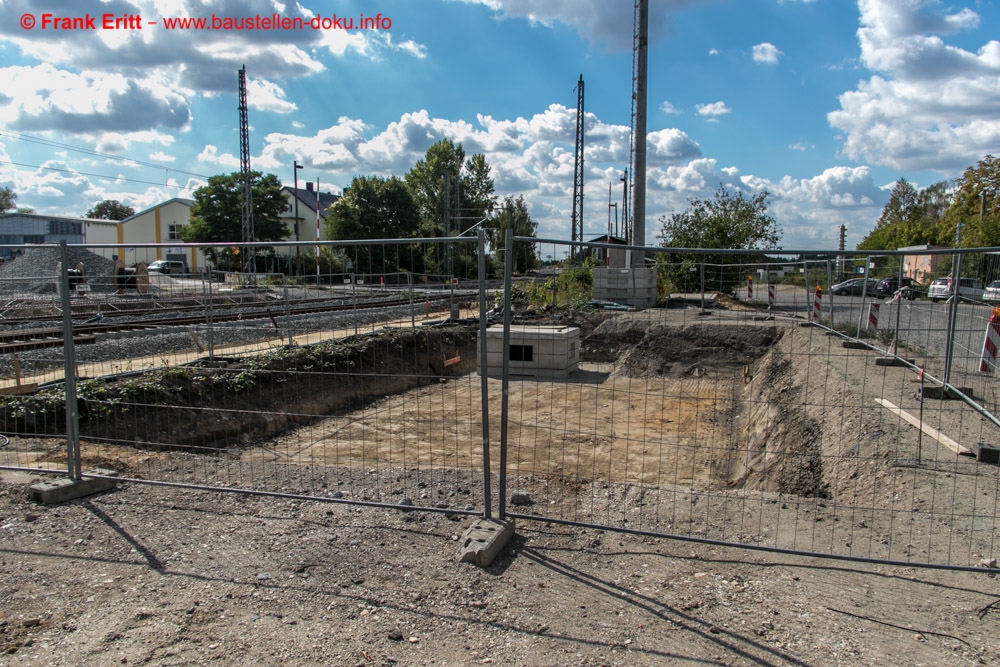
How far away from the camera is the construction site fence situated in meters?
4.60

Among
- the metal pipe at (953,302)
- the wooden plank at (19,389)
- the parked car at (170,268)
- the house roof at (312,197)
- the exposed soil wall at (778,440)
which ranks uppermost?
the house roof at (312,197)

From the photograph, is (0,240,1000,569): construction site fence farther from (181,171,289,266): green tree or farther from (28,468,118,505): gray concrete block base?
(181,171,289,266): green tree

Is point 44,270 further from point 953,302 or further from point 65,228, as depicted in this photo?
point 65,228

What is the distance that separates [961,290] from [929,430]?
1608 millimetres

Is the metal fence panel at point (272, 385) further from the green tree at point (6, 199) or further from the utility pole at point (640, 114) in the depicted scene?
the green tree at point (6, 199)

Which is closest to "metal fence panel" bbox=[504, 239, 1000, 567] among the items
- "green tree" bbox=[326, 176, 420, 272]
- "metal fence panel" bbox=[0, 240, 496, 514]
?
"metal fence panel" bbox=[0, 240, 496, 514]

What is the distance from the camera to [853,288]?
11.1 meters

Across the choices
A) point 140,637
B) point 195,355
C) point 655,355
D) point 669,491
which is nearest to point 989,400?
point 669,491

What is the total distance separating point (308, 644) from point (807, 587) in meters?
2.77

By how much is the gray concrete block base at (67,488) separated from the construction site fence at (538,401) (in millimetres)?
144

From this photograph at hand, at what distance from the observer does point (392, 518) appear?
446cm

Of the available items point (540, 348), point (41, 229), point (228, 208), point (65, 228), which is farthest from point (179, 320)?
point (41, 229)

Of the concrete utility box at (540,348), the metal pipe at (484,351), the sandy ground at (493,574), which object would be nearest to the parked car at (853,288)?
the sandy ground at (493,574)

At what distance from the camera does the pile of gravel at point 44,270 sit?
19.7ft
